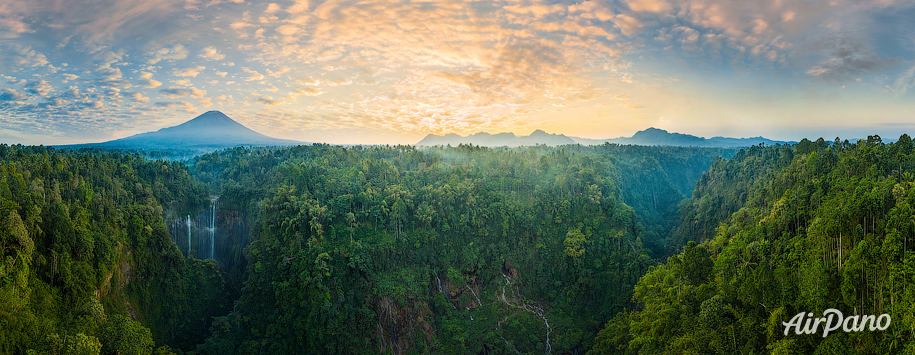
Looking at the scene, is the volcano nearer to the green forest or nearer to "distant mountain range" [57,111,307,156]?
"distant mountain range" [57,111,307,156]

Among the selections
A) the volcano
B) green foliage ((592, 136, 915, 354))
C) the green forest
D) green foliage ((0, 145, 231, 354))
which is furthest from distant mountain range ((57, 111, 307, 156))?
green foliage ((592, 136, 915, 354))

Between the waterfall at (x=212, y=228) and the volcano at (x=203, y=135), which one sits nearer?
the waterfall at (x=212, y=228)

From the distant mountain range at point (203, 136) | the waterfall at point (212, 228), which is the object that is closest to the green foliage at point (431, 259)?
the waterfall at point (212, 228)

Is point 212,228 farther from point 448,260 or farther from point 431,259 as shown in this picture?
point 448,260

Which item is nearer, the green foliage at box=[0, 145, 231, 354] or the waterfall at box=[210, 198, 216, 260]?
the green foliage at box=[0, 145, 231, 354]

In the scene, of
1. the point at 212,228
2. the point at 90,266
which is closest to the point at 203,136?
the point at 212,228

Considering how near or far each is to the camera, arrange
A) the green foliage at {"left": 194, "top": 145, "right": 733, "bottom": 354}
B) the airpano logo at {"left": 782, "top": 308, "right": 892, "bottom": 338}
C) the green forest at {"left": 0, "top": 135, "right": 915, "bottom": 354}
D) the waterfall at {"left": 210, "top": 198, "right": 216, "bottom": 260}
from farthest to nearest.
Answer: the waterfall at {"left": 210, "top": 198, "right": 216, "bottom": 260} → the green foliage at {"left": 194, "top": 145, "right": 733, "bottom": 354} → the green forest at {"left": 0, "top": 135, "right": 915, "bottom": 354} → the airpano logo at {"left": 782, "top": 308, "right": 892, "bottom": 338}

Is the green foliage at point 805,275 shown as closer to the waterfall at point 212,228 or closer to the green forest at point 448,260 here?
the green forest at point 448,260
